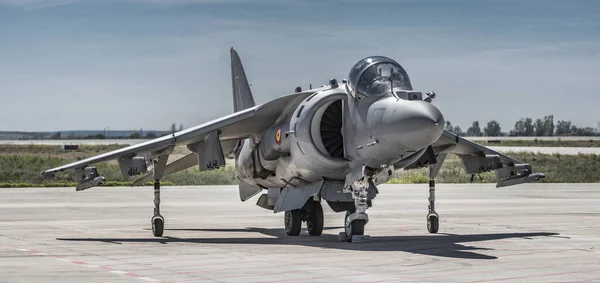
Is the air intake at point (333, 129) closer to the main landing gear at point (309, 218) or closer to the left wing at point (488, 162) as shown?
the main landing gear at point (309, 218)

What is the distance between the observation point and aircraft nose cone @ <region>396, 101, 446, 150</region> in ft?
46.6

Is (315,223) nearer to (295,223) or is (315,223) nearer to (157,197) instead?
(295,223)

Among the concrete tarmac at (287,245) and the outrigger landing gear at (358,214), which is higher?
the outrigger landing gear at (358,214)

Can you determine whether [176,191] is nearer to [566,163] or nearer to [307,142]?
[307,142]

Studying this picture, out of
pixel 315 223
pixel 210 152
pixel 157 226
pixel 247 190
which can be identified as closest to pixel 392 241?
pixel 315 223

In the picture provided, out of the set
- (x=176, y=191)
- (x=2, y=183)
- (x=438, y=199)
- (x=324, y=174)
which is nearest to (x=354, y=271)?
(x=324, y=174)

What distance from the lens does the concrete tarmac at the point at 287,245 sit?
11.8 meters

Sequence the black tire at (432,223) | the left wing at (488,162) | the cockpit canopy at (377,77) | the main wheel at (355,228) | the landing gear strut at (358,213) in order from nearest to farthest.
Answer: the cockpit canopy at (377,77) → the landing gear strut at (358,213) → the main wheel at (355,228) → the black tire at (432,223) → the left wing at (488,162)

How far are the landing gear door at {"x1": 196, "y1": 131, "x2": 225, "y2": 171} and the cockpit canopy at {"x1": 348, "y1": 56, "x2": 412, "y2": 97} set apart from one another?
2930 mm

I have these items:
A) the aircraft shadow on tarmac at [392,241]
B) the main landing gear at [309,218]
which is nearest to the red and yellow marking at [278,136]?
the main landing gear at [309,218]

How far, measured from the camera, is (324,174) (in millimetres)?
17078

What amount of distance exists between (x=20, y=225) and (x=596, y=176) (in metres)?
33.8

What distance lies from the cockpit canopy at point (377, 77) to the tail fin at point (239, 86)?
21.3 ft

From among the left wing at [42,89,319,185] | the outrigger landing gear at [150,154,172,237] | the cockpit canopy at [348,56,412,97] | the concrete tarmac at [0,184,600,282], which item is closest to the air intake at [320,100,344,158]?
the left wing at [42,89,319,185]
